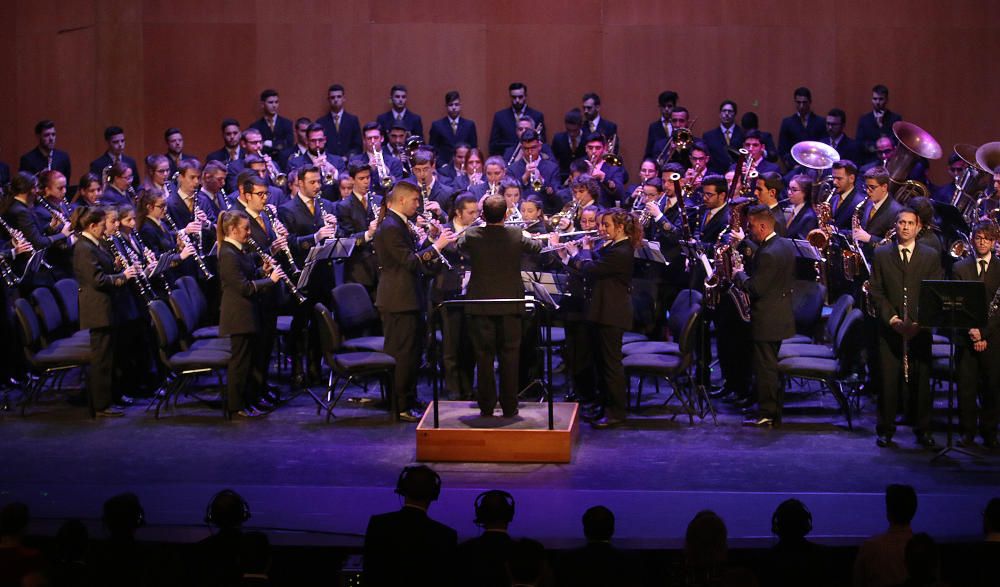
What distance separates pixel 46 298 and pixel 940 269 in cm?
674

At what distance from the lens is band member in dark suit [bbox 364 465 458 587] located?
427 cm

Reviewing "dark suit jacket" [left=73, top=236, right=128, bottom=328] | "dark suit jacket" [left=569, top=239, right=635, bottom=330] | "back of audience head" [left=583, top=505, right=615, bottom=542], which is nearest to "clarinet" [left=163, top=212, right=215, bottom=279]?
"dark suit jacket" [left=73, top=236, right=128, bottom=328]

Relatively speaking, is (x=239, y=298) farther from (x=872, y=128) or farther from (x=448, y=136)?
(x=872, y=128)

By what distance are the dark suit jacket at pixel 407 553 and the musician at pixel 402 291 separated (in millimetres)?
4348

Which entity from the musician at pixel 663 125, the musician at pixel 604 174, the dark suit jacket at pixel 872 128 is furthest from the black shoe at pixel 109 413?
the dark suit jacket at pixel 872 128

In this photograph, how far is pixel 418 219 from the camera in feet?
32.2

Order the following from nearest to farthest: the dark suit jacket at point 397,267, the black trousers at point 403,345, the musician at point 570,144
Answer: the dark suit jacket at point 397,267, the black trousers at point 403,345, the musician at point 570,144

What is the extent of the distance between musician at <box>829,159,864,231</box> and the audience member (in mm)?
5617

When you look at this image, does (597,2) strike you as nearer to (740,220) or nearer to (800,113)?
(800,113)

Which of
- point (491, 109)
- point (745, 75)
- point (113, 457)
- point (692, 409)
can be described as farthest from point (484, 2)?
point (113, 457)

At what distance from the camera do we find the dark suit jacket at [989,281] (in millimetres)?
7691

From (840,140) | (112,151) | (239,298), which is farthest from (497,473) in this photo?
(840,140)

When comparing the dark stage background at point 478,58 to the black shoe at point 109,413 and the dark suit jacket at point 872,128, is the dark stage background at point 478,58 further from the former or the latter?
the black shoe at point 109,413

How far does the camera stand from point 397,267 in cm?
865
